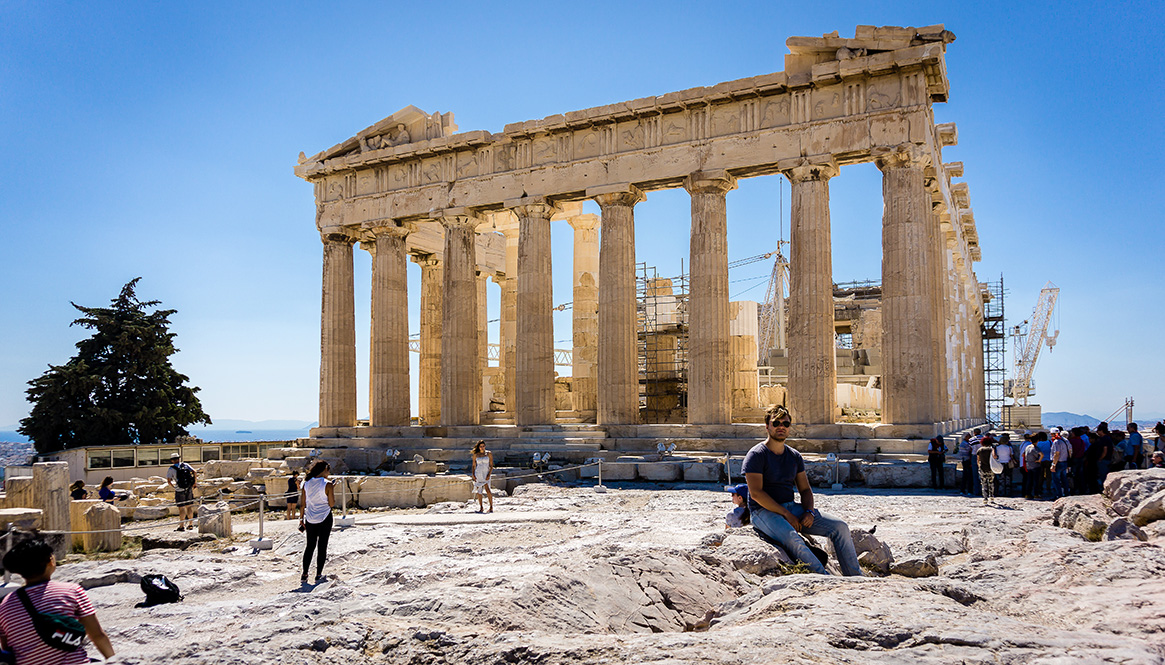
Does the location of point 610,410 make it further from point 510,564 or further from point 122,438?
point 122,438

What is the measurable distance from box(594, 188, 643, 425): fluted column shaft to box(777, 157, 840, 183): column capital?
16.3 feet

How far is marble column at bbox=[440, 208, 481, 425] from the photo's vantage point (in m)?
29.2

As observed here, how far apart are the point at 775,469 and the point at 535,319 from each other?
2068cm

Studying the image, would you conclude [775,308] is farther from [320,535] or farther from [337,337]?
[320,535]

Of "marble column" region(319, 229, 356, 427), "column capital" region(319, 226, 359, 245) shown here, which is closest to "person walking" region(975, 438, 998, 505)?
"marble column" region(319, 229, 356, 427)

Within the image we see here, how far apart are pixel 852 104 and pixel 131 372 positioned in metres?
36.1

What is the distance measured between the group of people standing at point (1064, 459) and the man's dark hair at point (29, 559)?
48.5ft

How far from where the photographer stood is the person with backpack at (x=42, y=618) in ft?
16.3

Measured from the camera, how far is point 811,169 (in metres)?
23.3

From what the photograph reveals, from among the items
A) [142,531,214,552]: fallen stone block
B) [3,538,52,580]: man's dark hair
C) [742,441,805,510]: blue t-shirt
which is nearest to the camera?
[3,538,52,580]: man's dark hair

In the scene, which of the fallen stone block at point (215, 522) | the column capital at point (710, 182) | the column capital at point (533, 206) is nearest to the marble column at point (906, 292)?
the column capital at point (710, 182)

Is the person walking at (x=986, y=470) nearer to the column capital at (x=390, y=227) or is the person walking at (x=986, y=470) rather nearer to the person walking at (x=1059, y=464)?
the person walking at (x=1059, y=464)

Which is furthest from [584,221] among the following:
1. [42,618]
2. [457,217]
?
[42,618]

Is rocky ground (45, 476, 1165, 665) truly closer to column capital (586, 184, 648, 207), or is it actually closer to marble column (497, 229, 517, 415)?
column capital (586, 184, 648, 207)
